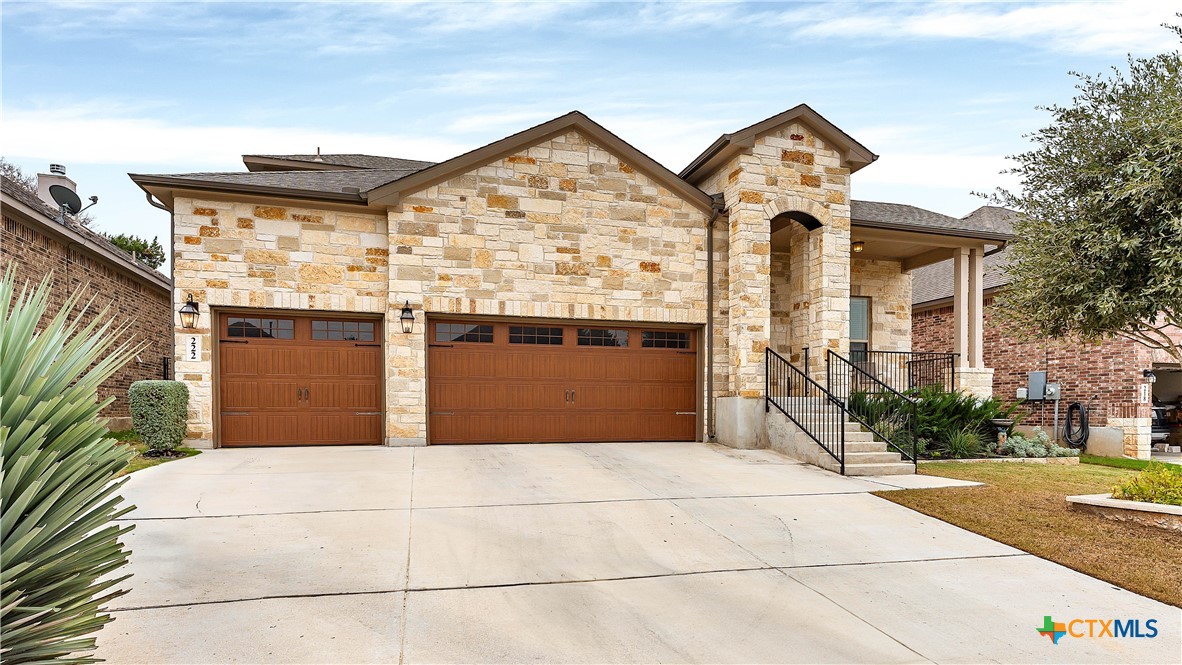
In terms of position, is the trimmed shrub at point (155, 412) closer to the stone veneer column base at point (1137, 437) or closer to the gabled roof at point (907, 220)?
the gabled roof at point (907, 220)

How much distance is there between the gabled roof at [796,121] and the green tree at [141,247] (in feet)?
80.5

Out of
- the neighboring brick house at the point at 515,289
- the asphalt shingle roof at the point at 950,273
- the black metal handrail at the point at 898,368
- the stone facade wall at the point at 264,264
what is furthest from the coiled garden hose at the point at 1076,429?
the stone facade wall at the point at 264,264

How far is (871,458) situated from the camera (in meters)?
9.19

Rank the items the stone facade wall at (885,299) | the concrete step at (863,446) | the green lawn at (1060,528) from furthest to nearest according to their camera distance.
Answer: the stone facade wall at (885,299)
the concrete step at (863,446)
the green lawn at (1060,528)

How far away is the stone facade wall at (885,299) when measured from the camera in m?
14.7

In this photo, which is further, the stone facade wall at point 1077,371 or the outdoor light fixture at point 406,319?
the stone facade wall at point 1077,371

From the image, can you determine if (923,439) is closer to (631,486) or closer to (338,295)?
(631,486)

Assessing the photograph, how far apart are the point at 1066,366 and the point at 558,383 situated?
13.5 meters

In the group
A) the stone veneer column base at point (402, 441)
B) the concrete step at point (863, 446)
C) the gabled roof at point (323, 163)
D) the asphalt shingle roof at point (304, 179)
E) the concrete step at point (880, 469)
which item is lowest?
the concrete step at point (880, 469)

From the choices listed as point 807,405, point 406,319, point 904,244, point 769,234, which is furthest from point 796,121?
point 406,319

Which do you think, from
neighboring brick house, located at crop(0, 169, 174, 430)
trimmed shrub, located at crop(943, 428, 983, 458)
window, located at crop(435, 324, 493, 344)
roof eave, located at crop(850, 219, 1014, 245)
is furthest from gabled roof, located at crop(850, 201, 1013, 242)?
neighboring brick house, located at crop(0, 169, 174, 430)

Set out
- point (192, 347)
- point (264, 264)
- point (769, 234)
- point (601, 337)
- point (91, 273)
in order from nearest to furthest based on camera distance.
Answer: point (192, 347) < point (264, 264) < point (769, 234) < point (601, 337) < point (91, 273)

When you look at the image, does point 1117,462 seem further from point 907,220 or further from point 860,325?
point 907,220

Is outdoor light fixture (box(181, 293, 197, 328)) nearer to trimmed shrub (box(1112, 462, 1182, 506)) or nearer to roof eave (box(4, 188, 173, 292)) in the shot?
roof eave (box(4, 188, 173, 292))
